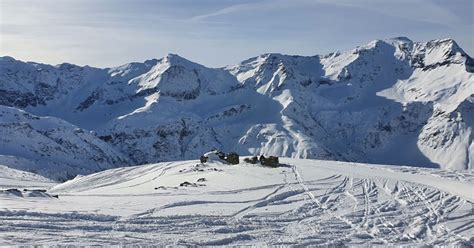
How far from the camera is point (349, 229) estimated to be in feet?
72.8

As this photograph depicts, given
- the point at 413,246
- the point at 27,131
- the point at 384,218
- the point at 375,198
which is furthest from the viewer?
the point at 27,131

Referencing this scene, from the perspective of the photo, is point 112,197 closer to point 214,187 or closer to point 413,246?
point 214,187

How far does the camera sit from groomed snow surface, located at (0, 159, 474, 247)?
1988 centimetres

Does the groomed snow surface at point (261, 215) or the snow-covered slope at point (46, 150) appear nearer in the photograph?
the groomed snow surface at point (261, 215)

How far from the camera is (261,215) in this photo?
24938mm

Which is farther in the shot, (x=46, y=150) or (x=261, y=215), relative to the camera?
(x=46, y=150)

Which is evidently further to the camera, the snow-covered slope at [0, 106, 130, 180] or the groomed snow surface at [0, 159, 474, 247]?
the snow-covered slope at [0, 106, 130, 180]

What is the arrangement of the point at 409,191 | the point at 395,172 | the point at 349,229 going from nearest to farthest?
the point at 349,229, the point at 409,191, the point at 395,172

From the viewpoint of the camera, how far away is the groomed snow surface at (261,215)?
65.2 feet

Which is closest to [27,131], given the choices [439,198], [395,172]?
[395,172]

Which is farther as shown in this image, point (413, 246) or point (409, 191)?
point (409, 191)

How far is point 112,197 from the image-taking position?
3131cm

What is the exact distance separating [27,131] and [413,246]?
185 meters

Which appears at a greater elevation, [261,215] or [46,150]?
[261,215]
